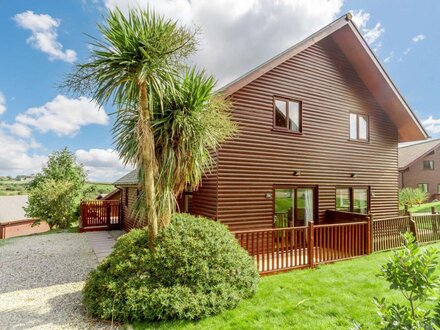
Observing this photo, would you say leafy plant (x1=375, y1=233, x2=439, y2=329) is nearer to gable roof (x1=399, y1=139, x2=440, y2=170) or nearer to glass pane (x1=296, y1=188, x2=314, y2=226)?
glass pane (x1=296, y1=188, x2=314, y2=226)

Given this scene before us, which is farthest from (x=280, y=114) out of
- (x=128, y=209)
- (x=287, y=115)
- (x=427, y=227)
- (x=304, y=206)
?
(x=128, y=209)

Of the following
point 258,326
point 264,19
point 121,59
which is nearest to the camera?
point 258,326

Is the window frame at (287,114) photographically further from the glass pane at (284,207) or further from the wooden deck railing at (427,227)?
the wooden deck railing at (427,227)

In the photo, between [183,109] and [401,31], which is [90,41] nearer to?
[183,109]

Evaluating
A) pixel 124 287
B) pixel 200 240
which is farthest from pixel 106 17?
pixel 124 287

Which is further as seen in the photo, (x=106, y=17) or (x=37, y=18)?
(x=37, y=18)

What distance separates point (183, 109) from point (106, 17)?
222 cm

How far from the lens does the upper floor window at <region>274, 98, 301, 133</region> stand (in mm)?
8821

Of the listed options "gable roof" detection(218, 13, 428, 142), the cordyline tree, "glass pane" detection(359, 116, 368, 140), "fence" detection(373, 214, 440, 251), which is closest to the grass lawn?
the cordyline tree

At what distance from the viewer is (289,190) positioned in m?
8.99

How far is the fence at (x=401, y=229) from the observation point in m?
8.31

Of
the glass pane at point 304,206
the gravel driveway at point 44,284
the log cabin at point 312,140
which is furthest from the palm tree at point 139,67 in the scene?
the glass pane at point 304,206

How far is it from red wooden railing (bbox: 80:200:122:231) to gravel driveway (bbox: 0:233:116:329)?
9.81 ft

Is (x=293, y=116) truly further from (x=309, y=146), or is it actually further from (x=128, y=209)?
(x=128, y=209)
